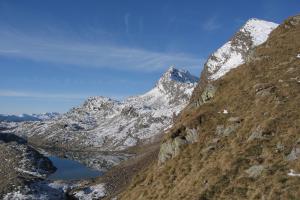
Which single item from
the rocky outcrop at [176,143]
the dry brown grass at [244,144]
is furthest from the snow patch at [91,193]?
the rocky outcrop at [176,143]

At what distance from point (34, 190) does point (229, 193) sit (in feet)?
399

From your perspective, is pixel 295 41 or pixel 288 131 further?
pixel 295 41

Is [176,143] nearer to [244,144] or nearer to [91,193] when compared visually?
[244,144]

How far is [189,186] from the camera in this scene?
3769 centimetres

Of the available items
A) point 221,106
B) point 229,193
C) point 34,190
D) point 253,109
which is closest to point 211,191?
point 229,193

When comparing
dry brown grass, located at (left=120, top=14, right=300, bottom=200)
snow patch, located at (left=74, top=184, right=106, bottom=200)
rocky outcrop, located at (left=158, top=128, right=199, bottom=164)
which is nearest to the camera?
dry brown grass, located at (left=120, top=14, right=300, bottom=200)

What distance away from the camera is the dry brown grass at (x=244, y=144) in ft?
106

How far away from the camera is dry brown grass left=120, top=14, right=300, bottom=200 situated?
106ft

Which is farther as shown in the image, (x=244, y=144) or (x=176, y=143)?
(x=176, y=143)

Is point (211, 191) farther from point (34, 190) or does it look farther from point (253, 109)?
point (34, 190)

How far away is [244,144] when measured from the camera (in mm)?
39188

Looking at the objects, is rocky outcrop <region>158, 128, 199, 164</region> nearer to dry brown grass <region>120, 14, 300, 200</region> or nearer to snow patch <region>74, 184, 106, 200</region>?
dry brown grass <region>120, 14, 300, 200</region>

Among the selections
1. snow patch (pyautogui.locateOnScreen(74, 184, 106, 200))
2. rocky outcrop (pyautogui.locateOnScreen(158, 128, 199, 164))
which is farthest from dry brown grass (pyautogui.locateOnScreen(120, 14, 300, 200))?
snow patch (pyautogui.locateOnScreen(74, 184, 106, 200))

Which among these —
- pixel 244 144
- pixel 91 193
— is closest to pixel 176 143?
pixel 244 144
